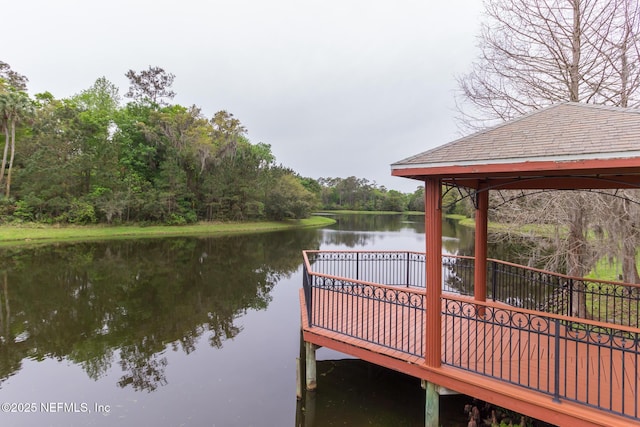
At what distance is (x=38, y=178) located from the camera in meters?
28.7

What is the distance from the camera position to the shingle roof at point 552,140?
3.15 m

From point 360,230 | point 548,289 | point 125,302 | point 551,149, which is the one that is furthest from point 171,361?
point 360,230

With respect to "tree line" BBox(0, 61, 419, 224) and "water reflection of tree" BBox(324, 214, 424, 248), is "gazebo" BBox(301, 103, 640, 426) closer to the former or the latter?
"water reflection of tree" BBox(324, 214, 424, 248)

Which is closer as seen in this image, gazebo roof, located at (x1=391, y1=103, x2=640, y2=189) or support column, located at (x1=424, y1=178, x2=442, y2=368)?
gazebo roof, located at (x1=391, y1=103, x2=640, y2=189)

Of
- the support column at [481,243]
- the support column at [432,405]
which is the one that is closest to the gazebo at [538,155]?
the support column at [432,405]

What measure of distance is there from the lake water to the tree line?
60.5 feet

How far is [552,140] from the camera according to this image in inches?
140

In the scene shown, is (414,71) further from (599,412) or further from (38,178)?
(38,178)

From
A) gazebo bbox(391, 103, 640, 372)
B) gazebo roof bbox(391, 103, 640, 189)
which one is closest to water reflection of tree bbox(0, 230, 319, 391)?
gazebo bbox(391, 103, 640, 372)

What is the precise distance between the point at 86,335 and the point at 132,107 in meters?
40.3

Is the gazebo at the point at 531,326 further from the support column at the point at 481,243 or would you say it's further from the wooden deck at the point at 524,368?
Answer: the support column at the point at 481,243

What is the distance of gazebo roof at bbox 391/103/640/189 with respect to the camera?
3.11 meters

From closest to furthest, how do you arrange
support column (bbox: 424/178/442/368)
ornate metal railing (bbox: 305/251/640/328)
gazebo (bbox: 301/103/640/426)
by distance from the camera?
gazebo (bbox: 301/103/640/426) < support column (bbox: 424/178/442/368) < ornate metal railing (bbox: 305/251/640/328)

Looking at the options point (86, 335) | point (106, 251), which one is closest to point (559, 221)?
point (86, 335)
